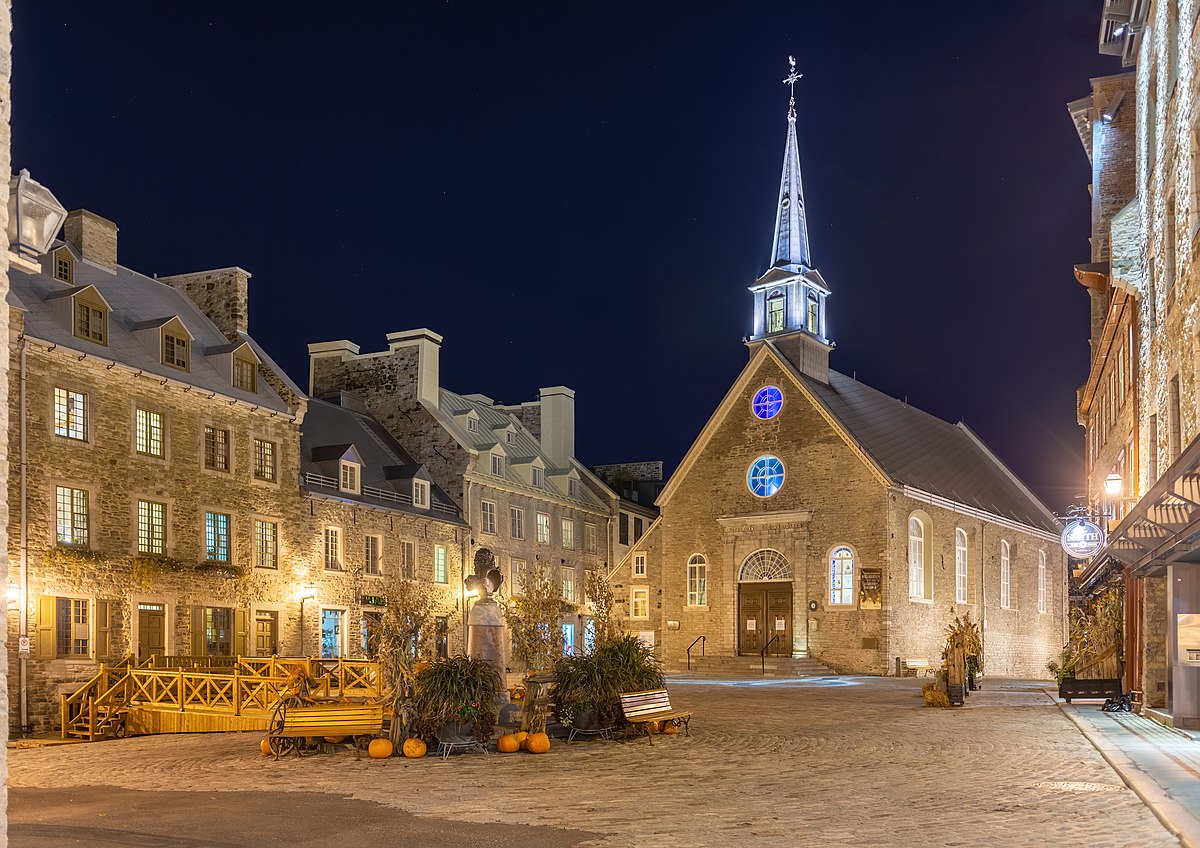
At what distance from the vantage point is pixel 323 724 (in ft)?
51.4

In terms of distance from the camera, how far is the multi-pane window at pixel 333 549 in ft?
112

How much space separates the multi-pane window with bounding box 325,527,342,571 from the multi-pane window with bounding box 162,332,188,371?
22.5ft

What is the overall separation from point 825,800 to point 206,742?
10639 millimetres

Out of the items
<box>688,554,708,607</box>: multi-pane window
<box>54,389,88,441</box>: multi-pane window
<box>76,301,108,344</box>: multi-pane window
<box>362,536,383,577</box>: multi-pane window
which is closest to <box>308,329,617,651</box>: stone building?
<box>688,554,708,607</box>: multi-pane window

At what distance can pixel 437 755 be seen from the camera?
1553 centimetres

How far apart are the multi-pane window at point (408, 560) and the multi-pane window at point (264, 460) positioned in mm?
6615

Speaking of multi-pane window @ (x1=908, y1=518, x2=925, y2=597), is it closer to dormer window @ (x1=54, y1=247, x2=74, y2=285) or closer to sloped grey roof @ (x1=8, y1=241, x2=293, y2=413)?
sloped grey roof @ (x1=8, y1=241, x2=293, y2=413)

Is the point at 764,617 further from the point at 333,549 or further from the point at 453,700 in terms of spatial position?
the point at 453,700

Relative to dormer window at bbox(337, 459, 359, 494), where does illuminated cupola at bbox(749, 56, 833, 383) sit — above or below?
above

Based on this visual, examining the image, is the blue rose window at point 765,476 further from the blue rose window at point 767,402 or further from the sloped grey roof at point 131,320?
the sloped grey roof at point 131,320

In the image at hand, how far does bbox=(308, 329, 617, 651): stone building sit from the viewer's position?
1665 inches

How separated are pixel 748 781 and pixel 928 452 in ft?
122

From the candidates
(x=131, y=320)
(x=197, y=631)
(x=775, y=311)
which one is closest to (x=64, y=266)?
(x=131, y=320)

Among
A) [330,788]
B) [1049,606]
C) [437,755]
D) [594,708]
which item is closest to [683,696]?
[594,708]
